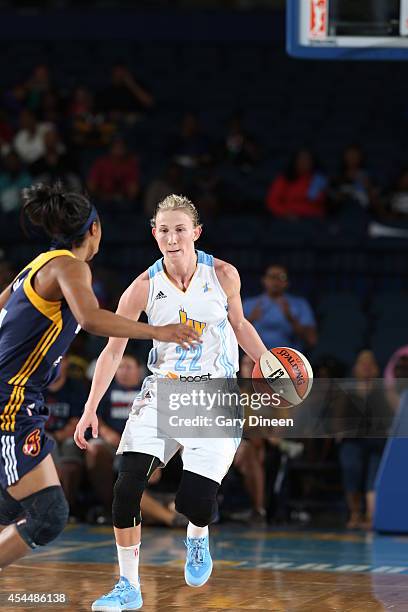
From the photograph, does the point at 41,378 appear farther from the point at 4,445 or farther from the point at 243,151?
the point at 243,151

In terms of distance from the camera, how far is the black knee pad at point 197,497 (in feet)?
19.0

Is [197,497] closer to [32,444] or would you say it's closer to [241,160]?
[32,444]

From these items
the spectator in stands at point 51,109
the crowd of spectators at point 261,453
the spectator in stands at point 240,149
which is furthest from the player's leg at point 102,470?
the spectator in stands at point 51,109

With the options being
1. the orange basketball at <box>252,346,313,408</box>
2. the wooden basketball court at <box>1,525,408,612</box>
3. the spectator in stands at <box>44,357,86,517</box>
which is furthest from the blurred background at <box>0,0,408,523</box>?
the orange basketball at <box>252,346,313,408</box>

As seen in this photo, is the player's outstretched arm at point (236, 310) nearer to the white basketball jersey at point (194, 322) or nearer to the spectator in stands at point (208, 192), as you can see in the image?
the white basketball jersey at point (194, 322)

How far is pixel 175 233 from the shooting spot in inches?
233

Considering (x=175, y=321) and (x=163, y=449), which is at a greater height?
(x=175, y=321)

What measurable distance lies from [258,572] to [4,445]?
8.66 feet

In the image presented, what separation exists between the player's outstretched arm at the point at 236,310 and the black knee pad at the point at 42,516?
1584 millimetres

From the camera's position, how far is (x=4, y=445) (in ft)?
16.6

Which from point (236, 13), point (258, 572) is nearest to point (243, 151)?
point (236, 13)

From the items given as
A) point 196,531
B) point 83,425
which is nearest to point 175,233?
point 83,425

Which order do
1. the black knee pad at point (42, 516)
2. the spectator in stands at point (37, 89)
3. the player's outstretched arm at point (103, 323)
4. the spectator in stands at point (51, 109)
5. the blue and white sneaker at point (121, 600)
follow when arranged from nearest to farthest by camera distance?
the player's outstretched arm at point (103, 323), the black knee pad at point (42, 516), the blue and white sneaker at point (121, 600), the spectator in stands at point (51, 109), the spectator in stands at point (37, 89)

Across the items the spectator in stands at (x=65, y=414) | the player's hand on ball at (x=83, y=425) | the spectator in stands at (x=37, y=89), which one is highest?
the spectator in stands at (x=37, y=89)
